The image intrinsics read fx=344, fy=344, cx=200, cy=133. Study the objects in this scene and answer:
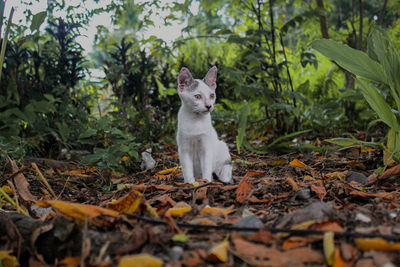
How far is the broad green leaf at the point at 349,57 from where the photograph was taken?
7.66ft

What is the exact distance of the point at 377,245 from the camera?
3.83 ft

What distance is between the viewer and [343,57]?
236cm

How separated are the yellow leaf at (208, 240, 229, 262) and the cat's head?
54.8 inches

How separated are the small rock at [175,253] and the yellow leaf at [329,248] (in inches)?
19.3

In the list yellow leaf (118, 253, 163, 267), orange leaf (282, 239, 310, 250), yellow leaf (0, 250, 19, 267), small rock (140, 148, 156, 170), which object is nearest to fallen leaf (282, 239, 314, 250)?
orange leaf (282, 239, 310, 250)

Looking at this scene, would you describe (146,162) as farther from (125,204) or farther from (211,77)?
(125,204)

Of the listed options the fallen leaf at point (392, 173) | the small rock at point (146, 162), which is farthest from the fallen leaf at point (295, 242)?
the small rock at point (146, 162)

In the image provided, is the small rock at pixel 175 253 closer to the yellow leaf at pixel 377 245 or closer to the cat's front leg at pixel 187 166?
the yellow leaf at pixel 377 245

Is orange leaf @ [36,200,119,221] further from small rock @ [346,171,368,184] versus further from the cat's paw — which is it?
small rock @ [346,171,368,184]

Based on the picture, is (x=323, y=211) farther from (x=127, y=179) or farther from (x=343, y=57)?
(x=127, y=179)

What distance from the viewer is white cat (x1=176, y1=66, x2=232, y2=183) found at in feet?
8.12

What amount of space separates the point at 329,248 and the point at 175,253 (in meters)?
0.52

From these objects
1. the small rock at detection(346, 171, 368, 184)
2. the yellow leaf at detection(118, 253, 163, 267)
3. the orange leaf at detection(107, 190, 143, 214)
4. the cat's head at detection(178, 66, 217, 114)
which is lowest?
the small rock at detection(346, 171, 368, 184)

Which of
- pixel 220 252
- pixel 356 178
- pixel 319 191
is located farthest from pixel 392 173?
pixel 220 252
